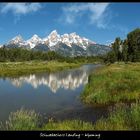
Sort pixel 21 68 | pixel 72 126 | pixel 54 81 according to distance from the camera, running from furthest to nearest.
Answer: pixel 21 68
pixel 54 81
pixel 72 126

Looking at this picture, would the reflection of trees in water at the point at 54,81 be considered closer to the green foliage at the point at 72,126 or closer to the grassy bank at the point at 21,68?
the grassy bank at the point at 21,68

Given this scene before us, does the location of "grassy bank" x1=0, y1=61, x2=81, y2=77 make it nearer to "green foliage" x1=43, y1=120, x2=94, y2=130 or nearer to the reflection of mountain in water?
the reflection of mountain in water

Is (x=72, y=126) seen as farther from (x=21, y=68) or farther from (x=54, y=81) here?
(x=21, y=68)

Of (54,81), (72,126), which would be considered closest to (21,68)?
(54,81)

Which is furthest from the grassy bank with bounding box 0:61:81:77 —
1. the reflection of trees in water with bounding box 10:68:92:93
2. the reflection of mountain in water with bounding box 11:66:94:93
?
the reflection of trees in water with bounding box 10:68:92:93

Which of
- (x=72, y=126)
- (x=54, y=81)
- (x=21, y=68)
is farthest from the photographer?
(x=21, y=68)

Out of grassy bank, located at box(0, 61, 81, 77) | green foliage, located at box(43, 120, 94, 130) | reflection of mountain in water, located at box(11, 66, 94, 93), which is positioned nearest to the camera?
green foliage, located at box(43, 120, 94, 130)

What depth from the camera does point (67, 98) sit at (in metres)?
19.6

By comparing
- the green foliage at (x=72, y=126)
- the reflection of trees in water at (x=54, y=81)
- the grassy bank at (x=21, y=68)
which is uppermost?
the grassy bank at (x=21, y=68)

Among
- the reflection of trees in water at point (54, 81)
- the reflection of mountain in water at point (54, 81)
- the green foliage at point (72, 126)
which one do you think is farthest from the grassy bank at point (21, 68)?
the green foliage at point (72, 126)

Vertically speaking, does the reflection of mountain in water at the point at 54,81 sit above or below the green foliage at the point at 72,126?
above
